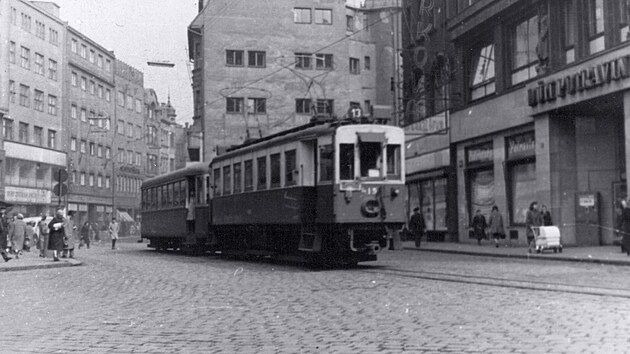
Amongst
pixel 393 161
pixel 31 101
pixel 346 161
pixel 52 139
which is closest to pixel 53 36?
pixel 31 101

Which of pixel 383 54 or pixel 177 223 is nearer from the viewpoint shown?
pixel 177 223

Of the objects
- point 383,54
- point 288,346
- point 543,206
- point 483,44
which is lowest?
point 288,346

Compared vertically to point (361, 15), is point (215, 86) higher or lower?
lower

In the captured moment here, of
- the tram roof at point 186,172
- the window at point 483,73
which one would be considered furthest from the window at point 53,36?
the window at point 483,73

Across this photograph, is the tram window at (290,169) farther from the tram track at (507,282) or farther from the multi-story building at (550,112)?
the multi-story building at (550,112)

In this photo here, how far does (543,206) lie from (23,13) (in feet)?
149

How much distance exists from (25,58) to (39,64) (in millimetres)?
2722

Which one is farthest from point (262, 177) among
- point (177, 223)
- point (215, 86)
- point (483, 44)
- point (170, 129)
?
point (170, 129)

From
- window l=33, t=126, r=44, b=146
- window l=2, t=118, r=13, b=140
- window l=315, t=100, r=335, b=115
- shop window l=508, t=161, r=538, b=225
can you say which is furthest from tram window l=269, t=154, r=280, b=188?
window l=33, t=126, r=44, b=146

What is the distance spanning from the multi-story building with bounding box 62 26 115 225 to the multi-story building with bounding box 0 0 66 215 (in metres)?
2.91

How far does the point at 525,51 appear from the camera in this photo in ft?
102

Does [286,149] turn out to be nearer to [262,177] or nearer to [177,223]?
[262,177]

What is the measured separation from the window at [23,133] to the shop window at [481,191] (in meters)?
37.8

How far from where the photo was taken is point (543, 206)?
26953 millimetres
